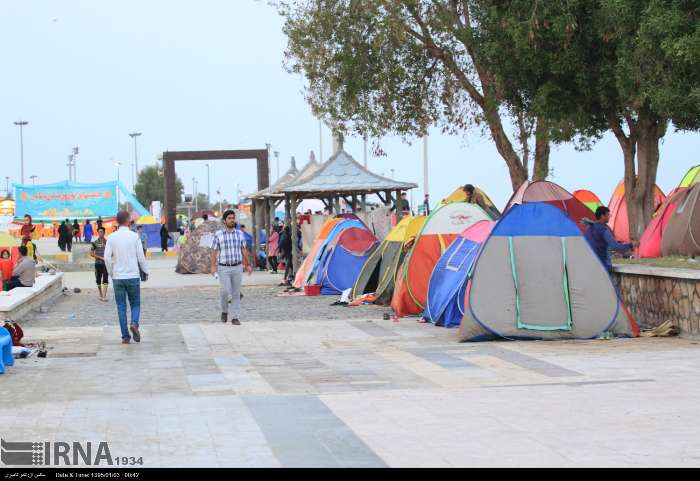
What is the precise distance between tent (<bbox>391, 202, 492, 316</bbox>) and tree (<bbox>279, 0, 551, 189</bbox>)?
5.69m

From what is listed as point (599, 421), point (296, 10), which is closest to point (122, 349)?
point (599, 421)

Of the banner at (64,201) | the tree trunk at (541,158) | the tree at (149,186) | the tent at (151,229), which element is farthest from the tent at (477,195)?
the tree at (149,186)

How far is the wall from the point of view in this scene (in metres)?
14.5

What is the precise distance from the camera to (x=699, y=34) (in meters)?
18.3

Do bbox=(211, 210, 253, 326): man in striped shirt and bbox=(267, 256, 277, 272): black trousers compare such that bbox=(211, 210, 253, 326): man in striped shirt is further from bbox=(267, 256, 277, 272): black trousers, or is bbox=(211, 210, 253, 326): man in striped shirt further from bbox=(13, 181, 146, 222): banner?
bbox=(13, 181, 146, 222): banner

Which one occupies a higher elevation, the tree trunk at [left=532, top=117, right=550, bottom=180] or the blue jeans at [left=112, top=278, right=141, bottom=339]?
the tree trunk at [left=532, top=117, right=550, bottom=180]

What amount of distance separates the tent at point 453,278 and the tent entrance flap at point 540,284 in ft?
5.10

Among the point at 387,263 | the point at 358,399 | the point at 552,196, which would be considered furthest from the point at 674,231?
the point at 358,399

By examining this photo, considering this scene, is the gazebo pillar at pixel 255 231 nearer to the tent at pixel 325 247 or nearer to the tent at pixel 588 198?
the tent at pixel 588 198

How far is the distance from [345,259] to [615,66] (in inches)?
309

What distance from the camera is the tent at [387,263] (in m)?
21.5

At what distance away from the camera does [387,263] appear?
22.8 m

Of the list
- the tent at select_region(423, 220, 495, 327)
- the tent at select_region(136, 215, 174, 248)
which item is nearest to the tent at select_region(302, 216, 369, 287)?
the tent at select_region(423, 220, 495, 327)
